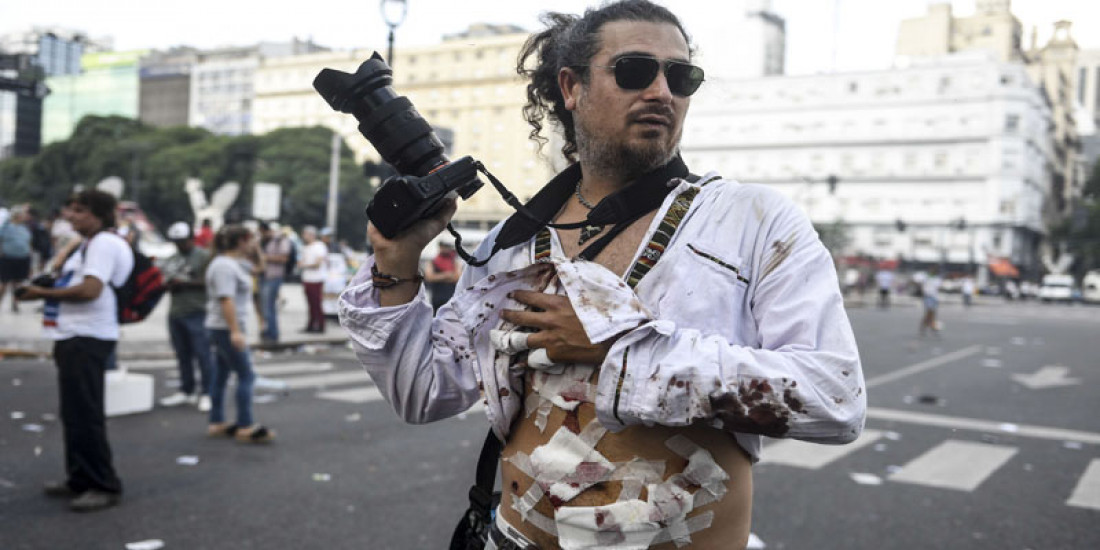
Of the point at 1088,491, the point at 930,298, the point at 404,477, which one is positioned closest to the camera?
the point at 404,477

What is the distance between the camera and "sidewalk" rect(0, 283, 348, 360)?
11.6m

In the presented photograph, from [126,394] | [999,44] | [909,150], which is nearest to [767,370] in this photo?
[126,394]

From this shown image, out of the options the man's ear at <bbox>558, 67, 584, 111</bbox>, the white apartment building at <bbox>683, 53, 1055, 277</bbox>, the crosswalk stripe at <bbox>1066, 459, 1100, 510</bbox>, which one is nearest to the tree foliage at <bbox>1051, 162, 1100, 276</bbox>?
the white apartment building at <bbox>683, 53, 1055, 277</bbox>

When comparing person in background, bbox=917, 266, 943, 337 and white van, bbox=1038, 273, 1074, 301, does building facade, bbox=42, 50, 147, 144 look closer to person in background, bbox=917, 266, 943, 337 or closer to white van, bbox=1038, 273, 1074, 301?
white van, bbox=1038, 273, 1074, 301

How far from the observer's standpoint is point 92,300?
5.28 meters

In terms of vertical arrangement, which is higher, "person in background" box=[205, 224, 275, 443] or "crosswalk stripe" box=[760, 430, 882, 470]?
"person in background" box=[205, 224, 275, 443]

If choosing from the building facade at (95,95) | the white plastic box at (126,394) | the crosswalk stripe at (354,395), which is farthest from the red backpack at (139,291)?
the building facade at (95,95)

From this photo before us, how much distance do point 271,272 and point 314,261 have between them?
5.19ft

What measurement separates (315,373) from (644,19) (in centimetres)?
1009

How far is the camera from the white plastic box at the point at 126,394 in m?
7.88

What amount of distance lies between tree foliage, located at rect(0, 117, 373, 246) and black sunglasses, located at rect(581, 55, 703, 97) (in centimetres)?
5515

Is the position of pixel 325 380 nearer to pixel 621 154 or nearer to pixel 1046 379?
pixel 621 154

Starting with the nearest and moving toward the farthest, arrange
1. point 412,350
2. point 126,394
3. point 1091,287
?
1. point 412,350
2. point 126,394
3. point 1091,287

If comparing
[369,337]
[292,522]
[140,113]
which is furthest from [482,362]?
[140,113]
